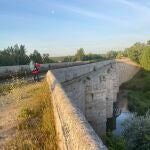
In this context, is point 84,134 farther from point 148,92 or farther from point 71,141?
point 148,92

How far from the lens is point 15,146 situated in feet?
26.6

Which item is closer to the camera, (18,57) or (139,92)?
(18,57)

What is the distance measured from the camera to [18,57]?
52438 millimetres

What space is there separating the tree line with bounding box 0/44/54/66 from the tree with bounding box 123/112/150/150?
28275 mm

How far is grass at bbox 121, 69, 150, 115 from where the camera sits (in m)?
51.5

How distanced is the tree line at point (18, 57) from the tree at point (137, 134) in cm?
2827

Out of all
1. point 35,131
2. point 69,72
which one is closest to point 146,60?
point 69,72

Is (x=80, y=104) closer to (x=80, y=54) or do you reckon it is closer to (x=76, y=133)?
(x=76, y=133)

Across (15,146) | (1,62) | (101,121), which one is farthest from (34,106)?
(1,62)

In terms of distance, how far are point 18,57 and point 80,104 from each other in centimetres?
2789

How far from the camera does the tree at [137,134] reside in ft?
69.2

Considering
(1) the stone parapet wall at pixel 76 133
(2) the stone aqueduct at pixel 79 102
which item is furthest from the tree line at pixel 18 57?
(1) the stone parapet wall at pixel 76 133

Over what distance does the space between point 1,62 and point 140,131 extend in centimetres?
3053

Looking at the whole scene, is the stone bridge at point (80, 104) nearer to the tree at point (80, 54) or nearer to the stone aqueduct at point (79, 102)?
the stone aqueduct at point (79, 102)
